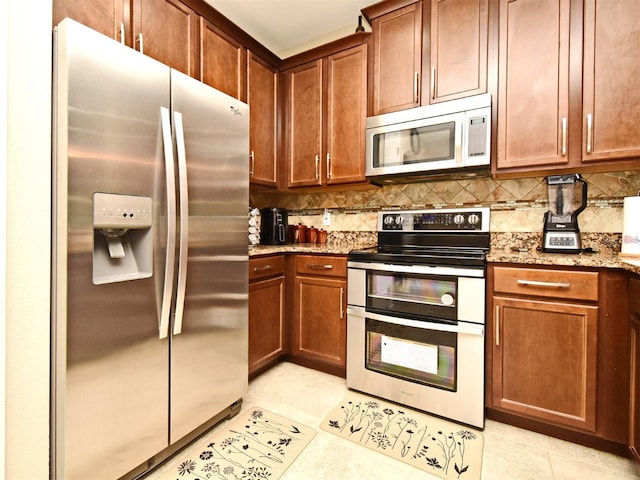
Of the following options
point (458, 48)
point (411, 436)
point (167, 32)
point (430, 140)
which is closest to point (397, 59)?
point (458, 48)

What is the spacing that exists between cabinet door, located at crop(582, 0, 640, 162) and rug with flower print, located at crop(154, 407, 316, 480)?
2.17 m

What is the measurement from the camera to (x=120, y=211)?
1.19m

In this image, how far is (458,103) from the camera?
193 centimetres

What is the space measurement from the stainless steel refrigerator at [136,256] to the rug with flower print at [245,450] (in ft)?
0.27

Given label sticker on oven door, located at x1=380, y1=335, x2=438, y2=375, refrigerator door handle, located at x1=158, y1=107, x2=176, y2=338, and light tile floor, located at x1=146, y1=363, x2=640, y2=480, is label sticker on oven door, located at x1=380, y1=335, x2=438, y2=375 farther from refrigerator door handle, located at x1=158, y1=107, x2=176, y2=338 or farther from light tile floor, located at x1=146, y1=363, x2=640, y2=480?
refrigerator door handle, located at x1=158, y1=107, x2=176, y2=338

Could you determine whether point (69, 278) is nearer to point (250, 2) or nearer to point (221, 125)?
point (221, 125)

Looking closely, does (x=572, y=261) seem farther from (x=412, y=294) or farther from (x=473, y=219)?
(x=412, y=294)

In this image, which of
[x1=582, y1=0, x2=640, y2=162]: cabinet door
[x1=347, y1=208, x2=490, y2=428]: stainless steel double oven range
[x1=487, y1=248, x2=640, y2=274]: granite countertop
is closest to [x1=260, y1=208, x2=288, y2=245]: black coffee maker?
[x1=347, y1=208, x2=490, y2=428]: stainless steel double oven range

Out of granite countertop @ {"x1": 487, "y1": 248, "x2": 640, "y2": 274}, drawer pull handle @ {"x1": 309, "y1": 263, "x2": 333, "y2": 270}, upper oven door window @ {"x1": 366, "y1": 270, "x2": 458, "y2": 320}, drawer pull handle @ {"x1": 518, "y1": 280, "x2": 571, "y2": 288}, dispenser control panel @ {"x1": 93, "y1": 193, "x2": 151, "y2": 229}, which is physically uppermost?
dispenser control panel @ {"x1": 93, "y1": 193, "x2": 151, "y2": 229}

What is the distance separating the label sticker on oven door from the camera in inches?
72.1

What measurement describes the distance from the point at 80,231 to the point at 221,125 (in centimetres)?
83

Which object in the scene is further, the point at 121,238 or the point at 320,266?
the point at 320,266

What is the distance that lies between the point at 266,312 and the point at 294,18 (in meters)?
2.32

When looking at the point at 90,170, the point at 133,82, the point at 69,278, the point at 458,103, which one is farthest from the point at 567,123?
the point at 69,278
